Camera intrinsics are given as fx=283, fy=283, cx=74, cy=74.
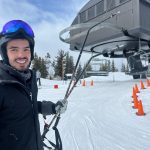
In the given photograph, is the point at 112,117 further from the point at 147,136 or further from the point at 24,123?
the point at 24,123

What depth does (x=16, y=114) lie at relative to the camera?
7.73ft

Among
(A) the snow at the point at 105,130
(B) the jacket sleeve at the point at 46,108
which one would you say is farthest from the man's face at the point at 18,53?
(A) the snow at the point at 105,130

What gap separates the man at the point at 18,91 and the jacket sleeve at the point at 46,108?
331mm

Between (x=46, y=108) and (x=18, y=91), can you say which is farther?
(x=46, y=108)

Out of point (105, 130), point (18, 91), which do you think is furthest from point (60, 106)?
point (105, 130)

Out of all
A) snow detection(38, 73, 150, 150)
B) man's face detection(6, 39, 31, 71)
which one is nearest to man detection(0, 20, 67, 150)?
man's face detection(6, 39, 31, 71)

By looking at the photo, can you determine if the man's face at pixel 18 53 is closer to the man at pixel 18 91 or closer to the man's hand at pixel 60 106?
the man at pixel 18 91

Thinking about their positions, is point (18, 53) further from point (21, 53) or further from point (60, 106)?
point (60, 106)

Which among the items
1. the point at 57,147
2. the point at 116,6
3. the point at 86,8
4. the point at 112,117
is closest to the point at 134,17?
the point at 116,6

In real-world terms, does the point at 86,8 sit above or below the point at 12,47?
above

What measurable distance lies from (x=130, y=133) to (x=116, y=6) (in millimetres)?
20634

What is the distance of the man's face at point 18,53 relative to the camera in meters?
2.55

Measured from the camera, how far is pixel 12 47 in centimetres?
256

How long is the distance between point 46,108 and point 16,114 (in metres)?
0.69
